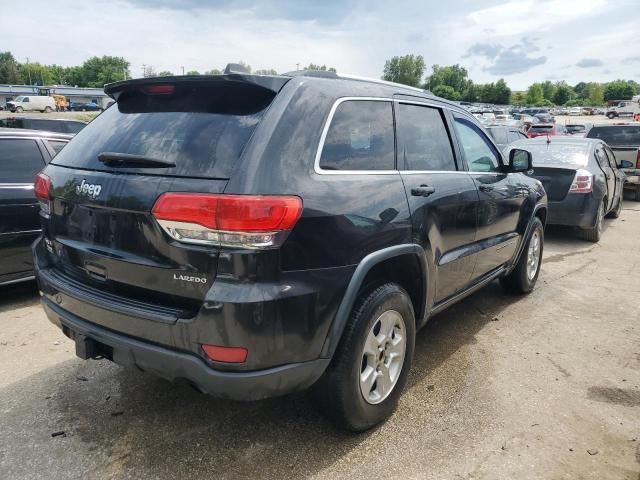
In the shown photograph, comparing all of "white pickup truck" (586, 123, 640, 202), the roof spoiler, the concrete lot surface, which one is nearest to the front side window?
the concrete lot surface

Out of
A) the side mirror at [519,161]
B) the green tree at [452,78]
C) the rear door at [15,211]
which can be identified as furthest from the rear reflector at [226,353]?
the green tree at [452,78]

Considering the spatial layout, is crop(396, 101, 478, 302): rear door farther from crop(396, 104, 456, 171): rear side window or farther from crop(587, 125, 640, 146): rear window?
crop(587, 125, 640, 146): rear window

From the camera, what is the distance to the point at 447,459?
8.63ft

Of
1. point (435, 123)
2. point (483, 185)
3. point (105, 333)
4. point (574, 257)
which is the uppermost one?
point (435, 123)

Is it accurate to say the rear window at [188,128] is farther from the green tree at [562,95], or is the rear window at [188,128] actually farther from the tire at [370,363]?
the green tree at [562,95]

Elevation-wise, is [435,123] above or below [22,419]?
above

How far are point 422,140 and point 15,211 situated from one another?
148 inches

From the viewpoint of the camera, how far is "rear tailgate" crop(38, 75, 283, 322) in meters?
2.22

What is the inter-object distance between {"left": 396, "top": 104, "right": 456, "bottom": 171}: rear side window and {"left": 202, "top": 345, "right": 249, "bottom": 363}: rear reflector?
1.49m

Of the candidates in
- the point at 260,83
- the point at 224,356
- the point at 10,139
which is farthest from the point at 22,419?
the point at 10,139

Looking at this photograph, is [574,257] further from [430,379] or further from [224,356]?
[224,356]

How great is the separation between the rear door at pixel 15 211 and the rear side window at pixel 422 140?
3619mm

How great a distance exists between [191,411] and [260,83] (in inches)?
76.2

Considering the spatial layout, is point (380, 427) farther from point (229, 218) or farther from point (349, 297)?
point (229, 218)
